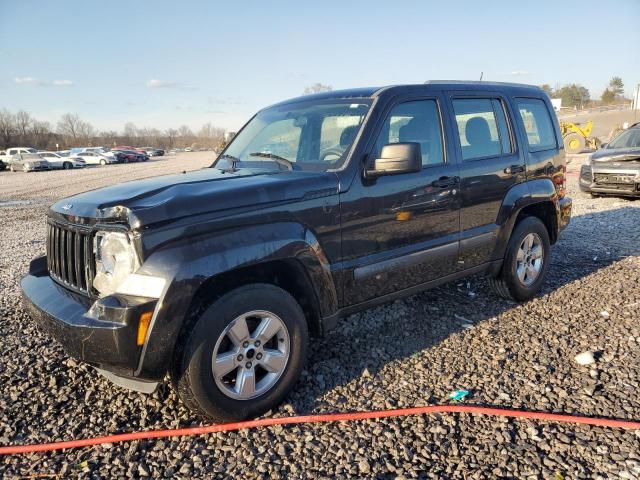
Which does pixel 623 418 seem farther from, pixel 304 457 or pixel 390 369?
pixel 304 457

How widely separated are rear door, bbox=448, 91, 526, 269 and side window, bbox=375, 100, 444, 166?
21 centimetres

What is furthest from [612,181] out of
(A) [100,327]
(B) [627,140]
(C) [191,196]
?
(A) [100,327]

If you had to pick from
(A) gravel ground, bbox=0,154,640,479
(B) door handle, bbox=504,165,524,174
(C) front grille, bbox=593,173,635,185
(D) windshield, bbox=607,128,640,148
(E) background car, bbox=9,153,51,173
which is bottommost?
(A) gravel ground, bbox=0,154,640,479

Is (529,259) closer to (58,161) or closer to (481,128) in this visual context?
(481,128)

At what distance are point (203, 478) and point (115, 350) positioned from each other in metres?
0.79

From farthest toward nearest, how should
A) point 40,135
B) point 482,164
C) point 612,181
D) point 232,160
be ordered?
point 40,135 < point 612,181 < point 482,164 < point 232,160

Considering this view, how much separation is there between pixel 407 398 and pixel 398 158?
1547 millimetres

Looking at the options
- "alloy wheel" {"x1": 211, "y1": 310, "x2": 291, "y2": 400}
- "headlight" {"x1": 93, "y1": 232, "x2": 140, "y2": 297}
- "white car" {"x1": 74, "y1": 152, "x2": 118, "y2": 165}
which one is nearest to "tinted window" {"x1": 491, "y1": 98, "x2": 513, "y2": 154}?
"alloy wheel" {"x1": 211, "y1": 310, "x2": 291, "y2": 400}

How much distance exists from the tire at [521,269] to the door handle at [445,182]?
3.60 ft

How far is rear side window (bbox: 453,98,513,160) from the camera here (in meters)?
3.98

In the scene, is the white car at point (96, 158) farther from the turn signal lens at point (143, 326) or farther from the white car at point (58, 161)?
the turn signal lens at point (143, 326)

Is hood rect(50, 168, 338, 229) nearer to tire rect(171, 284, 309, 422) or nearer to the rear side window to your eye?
tire rect(171, 284, 309, 422)

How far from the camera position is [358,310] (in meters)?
3.36

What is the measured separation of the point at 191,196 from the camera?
259cm
